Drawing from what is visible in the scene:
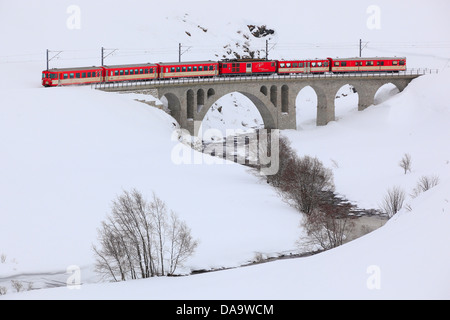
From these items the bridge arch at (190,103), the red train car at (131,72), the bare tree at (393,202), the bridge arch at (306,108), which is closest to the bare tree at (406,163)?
the bare tree at (393,202)

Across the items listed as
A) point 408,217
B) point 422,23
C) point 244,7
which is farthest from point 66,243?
point 422,23

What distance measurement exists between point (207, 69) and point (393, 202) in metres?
37.0

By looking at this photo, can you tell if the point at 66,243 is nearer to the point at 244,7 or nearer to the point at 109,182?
the point at 109,182

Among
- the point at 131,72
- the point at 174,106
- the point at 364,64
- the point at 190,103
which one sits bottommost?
the point at 174,106

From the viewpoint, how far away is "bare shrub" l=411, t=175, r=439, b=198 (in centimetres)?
5404

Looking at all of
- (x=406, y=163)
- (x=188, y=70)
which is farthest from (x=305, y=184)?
(x=188, y=70)

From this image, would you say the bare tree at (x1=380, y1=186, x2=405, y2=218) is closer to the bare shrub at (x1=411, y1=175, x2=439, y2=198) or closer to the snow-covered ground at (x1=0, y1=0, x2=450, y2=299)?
the bare shrub at (x1=411, y1=175, x2=439, y2=198)

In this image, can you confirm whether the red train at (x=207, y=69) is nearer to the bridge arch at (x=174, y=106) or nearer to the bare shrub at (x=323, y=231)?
the bridge arch at (x=174, y=106)

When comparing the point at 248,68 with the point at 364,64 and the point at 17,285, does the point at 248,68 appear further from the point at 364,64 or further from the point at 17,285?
the point at 17,285

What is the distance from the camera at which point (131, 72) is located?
78.6 meters

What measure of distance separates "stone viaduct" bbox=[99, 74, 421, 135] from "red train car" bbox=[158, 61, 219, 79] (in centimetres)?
148

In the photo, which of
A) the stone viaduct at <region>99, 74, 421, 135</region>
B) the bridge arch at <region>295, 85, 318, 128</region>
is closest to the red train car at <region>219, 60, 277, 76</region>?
the stone viaduct at <region>99, 74, 421, 135</region>

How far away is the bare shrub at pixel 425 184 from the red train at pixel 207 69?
34220 millimetres

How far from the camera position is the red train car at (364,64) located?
92562 mm
